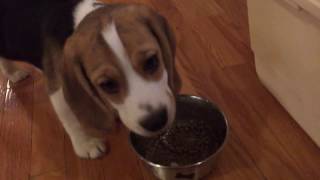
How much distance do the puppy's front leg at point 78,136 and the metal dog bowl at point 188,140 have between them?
0.19 m

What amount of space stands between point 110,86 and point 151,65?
0.13 metres

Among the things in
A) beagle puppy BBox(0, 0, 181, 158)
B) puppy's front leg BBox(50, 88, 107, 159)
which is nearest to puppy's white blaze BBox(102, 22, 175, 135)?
beagle puppy BBox(0, 0, 181, 158)

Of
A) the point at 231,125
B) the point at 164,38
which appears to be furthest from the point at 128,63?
the point at 231,125

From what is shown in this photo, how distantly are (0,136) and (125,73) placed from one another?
91cm

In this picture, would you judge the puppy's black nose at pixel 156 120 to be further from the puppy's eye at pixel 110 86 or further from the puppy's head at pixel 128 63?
the puppy's eye at pixel 110 86

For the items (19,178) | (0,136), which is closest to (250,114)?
(19,178)

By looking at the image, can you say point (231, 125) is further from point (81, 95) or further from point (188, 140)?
point (81, 95)

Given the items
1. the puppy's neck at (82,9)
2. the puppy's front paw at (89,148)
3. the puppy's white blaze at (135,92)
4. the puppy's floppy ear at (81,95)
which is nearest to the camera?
the puppy's white blaze at (135,92)

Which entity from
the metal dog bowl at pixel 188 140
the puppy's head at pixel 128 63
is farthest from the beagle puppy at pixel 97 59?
the metal dog bowl at pixel 188 140

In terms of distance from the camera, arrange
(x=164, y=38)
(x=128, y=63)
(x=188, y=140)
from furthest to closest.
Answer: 1. (x=188, y=140)
2. (x=164, y=38)
3. (x=128, y=63)

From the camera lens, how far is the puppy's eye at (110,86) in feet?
4.18

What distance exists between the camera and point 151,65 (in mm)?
1296

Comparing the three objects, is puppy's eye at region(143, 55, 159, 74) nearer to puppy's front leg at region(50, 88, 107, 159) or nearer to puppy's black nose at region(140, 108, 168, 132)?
puppy's black nose at region(140, 108, 168, 132)

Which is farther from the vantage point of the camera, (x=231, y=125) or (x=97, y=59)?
(x=231, y=125)
